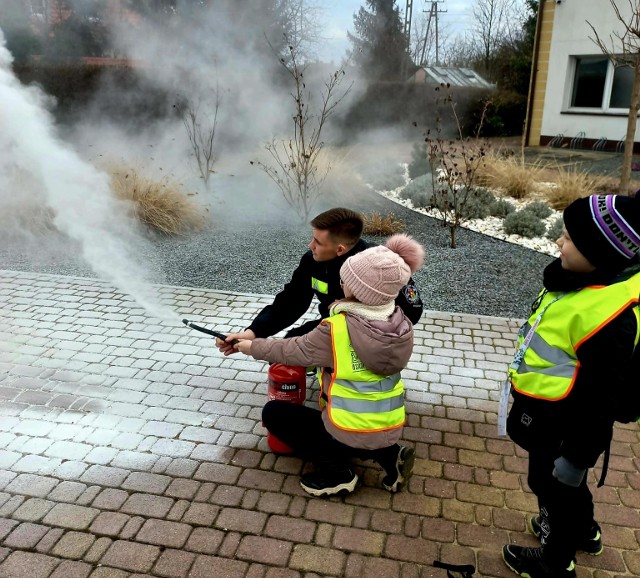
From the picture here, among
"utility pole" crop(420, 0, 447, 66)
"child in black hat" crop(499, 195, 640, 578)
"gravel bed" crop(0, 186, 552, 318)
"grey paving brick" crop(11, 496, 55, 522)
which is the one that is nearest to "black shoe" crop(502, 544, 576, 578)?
"child in black hat" crop(499, 195, 640, 578)

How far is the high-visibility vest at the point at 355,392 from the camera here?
247 centimetres

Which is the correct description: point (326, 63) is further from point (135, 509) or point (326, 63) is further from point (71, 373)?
point (135, 509)

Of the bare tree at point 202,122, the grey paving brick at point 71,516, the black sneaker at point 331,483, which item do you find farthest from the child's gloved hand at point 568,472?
the bare tree at point 202,122

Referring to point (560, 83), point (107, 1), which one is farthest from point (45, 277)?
point (560, 83)

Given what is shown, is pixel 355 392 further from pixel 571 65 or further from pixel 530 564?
pixel 571 65

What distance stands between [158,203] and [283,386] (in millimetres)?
5032

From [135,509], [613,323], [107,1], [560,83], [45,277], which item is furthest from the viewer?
[560,83]

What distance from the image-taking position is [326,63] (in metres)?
15.5

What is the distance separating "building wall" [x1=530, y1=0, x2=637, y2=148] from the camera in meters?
13.9

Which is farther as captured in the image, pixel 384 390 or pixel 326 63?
pixel 326 63

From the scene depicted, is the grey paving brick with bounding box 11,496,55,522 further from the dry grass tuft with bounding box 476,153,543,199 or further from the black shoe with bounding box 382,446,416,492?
the dry grass tuft with bounding box 476,153,543,199

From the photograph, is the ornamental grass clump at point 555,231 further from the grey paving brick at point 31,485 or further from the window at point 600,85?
the window at point 600,85

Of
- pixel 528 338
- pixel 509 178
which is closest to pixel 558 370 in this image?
pixel 528 338

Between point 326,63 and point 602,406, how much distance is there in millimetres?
15179
